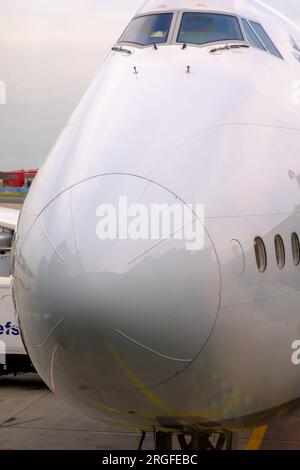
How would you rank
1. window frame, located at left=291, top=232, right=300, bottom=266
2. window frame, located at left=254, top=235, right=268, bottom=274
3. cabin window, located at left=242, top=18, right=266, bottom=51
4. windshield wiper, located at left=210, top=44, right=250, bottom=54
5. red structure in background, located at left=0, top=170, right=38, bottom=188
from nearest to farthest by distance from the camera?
window frame, located at left=254, top=235, right=268, bottom=274 < window frame, located at left=291, top=232, right=300, bottom=266 < windshield wiper, located at left=210, top=44, right=250, bottom=54 < cabin window, located at left=242, top=18, right=266, bottom=51 < red structure in background, located at left=0, top=170, right=38, bottom=188

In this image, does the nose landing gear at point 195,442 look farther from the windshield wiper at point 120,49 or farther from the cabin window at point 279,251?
the windshield wiper at point 120,49

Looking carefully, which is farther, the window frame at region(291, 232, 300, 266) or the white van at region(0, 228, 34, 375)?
the white van at region(0, 228, 34, 375)

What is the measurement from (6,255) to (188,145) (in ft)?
56.1

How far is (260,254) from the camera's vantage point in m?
7.80

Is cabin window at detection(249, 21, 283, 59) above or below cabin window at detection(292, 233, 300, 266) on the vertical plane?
above

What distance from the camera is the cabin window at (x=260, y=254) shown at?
25.4ft

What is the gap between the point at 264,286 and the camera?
25.4 feet

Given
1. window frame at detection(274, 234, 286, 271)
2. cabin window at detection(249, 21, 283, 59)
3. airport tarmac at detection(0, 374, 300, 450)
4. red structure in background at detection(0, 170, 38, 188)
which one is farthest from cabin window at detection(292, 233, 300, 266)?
red structure in background at detection(0, 170, 38, 188)

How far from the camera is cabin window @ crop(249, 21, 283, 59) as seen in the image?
34.8 ft

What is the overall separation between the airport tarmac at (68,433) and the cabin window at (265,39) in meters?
5.37

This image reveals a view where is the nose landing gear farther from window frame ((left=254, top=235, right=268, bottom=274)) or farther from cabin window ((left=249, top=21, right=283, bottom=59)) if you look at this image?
cabin window ((left=249, top=21, right=283, bottom=59))

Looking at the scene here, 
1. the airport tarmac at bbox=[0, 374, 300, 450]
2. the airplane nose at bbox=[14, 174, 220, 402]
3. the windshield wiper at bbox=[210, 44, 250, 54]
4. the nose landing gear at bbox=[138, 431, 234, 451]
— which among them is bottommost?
the airport tarmac at bbox=[0, 374, 300, 450]

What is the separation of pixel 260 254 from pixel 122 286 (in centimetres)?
159

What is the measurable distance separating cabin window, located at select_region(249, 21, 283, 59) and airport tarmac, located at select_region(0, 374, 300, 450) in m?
5.37
